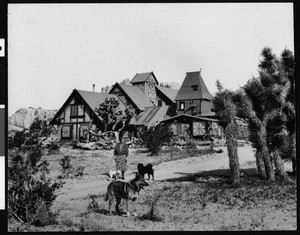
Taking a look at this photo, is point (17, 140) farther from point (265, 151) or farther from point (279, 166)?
point (279, 166)

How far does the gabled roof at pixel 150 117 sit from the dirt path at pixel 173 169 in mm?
11080

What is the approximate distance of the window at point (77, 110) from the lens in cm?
3042

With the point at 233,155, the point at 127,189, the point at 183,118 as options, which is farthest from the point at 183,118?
the point at 127,189

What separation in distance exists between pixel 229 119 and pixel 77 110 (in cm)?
2034

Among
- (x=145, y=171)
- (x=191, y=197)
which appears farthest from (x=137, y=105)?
(x=191, y=197)

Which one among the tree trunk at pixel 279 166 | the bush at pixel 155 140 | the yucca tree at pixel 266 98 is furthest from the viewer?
the bush at pixel 155 140

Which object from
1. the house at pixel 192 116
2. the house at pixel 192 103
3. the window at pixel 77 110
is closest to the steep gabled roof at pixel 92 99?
the window at pixel 77 110

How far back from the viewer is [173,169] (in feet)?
55.0

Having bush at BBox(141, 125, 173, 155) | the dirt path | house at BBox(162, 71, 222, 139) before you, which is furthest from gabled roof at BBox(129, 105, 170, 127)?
the dirt path

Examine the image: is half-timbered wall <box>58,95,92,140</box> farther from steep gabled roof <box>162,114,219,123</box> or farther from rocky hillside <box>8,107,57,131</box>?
rocky hillside <box>8,107,57,131</box>

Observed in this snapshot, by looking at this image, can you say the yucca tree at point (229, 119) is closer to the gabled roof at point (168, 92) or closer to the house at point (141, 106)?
the house at point (141, 106)

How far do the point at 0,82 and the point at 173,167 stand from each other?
9966 millimetres

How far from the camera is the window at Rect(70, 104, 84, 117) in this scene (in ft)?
99.8

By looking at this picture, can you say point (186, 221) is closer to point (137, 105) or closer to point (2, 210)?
point (2, 210)
